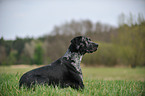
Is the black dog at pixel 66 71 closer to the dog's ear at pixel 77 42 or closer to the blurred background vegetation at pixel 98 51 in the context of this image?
the dog's ear at pixel 77 42

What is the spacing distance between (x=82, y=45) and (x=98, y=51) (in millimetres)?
12608

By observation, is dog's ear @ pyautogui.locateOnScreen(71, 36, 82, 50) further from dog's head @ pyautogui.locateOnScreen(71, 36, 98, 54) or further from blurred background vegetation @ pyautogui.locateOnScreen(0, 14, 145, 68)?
blurred background vegetation @ pyautogui.locateOnScreen(0, 14, 145, 68)

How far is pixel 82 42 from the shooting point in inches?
204

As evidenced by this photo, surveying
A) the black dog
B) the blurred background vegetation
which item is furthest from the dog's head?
the blurred background vegetation

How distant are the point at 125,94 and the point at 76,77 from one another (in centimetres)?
169

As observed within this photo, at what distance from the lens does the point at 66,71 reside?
509 centimetres

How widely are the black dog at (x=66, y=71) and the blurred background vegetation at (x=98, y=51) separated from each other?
9.59 meters

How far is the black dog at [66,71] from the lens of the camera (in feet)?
15.7

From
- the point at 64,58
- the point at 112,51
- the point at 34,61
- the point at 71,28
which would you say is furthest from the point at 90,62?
the point at 64,58

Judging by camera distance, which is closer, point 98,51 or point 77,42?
point 77,42

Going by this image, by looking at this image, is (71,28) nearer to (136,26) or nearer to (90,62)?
(90,62)

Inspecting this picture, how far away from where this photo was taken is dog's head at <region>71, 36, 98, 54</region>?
16.9 ft

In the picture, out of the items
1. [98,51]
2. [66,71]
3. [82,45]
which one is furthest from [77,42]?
[98,51]

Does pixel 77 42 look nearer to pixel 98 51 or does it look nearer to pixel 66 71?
pixel 66 71
